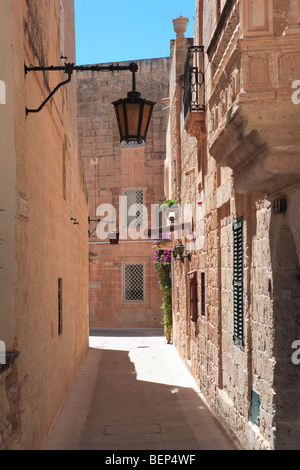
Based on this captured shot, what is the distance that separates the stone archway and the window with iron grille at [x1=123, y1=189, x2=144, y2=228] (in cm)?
1981

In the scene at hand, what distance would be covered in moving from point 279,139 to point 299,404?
252 centimetres

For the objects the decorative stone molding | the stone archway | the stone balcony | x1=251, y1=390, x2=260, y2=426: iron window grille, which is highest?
the decorative stone molding

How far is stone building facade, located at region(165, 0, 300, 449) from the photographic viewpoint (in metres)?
4.88

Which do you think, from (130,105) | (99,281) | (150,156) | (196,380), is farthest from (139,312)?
(130,105)

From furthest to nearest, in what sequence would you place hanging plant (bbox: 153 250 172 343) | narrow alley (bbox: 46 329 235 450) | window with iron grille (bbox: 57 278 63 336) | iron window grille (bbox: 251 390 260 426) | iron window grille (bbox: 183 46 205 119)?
hanging plant (bbox: 153 250 172 343)
iron window grille (bbox: 183 46 205 119)
window with iron grille (bbox: 57 278 63 336)
narrow alley (bbox: 46 329 235 450)
iron window grille (bbox: 251 390 260 426)

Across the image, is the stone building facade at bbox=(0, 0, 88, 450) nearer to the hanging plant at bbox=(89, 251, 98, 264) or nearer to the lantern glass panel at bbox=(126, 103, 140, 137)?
the lantern glass panel at bbox=(126, 103, 140, 137)

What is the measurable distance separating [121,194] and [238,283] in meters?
18.7

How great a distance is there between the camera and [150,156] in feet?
83.5

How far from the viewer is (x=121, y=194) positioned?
83.5ft

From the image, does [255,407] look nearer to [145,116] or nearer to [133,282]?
[145,116]

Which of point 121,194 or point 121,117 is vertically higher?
point 121,194

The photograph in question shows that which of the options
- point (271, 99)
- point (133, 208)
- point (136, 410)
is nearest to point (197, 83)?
point (271, 99)

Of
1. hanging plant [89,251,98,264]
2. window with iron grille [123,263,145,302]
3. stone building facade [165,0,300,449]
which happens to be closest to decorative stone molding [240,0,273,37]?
stone building facade [165,0,300,449]

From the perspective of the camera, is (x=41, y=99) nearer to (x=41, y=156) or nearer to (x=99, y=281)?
(x=41, y=156)
